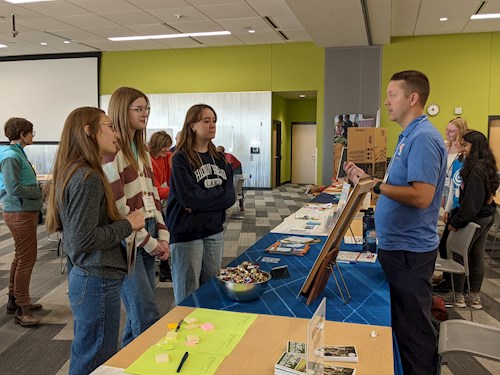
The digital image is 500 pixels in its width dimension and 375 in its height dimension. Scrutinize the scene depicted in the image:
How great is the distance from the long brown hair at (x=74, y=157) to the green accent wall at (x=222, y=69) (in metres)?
9.97

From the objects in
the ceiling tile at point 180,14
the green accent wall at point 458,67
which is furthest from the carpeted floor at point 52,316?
the green accent wall at point 458,67

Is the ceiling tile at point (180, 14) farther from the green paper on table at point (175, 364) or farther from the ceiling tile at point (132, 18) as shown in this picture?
the green paper on table at point (175, 364)

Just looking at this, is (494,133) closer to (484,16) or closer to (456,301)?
(484,16)

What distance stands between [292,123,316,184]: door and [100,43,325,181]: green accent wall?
10.9 ft

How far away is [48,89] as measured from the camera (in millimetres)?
12609

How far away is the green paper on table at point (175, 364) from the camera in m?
1.22

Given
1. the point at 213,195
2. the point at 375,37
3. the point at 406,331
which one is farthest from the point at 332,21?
the point at 406,331

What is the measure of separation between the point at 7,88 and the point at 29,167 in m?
11.2

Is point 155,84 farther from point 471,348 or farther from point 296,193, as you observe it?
point 471,348

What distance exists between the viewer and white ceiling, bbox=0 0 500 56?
25.4 feet

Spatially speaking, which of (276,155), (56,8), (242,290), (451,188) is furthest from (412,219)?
(276,155)

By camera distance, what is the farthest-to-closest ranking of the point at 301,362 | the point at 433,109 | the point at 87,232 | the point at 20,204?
the point at 433,109 < the point at 20,204 < the point at 87,232 < the point at 301,362

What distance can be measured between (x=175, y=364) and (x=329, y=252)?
739 mm

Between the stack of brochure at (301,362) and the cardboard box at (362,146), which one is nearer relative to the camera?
the stack of brochure at (301,362)
